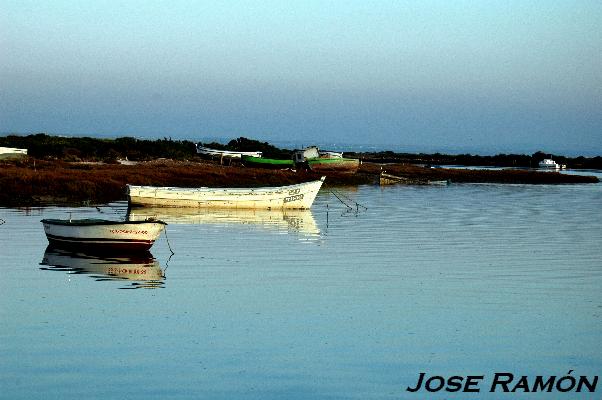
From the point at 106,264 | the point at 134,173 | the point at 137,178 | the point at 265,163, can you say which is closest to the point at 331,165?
the point at 265,163

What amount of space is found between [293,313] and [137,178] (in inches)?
1678

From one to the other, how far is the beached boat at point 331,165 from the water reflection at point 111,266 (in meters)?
57.4

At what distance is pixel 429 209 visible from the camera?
187 ft

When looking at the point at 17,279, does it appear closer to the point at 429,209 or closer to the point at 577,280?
the point at 577,280

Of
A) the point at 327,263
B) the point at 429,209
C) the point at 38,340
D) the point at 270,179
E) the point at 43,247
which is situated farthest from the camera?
the point at 270,179

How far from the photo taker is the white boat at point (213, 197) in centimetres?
5100

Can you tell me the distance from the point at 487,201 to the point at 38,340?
165ft

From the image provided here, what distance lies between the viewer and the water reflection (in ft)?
90.2

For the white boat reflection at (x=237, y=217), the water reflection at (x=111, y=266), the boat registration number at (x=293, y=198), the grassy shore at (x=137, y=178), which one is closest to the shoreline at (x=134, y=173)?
the grassy shore at (x=137, y=178)

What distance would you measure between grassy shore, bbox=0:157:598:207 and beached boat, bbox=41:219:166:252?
712 inches

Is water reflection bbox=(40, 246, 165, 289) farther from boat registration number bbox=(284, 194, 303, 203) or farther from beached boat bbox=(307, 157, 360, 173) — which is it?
beached boat bbox=(307, 157, 360, 173)

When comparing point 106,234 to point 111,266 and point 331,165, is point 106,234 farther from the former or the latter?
point 331,165

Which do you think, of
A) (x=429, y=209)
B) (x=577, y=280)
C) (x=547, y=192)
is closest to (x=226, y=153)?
→ (x=547, y=192)

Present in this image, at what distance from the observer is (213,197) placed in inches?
2032
